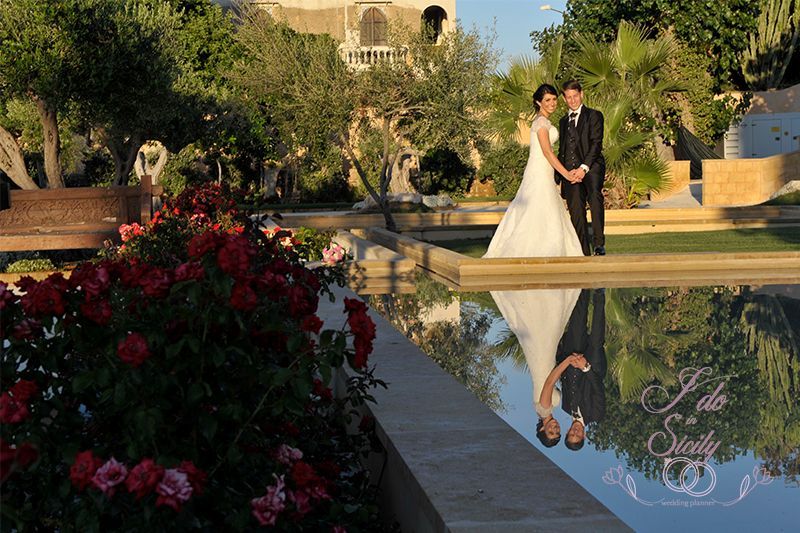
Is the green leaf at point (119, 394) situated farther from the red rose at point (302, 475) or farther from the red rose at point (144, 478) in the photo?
the red rose at point (302, 475)

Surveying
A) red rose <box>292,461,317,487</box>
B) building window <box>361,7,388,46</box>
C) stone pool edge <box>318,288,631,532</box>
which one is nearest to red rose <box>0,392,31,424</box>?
red rose <box>292,461,317,487</box>

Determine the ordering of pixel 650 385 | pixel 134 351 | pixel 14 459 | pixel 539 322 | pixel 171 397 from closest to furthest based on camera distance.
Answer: pixel 14 459, pixel 134 351, pixel 171 397, pixel 650 385, pixel 539 322

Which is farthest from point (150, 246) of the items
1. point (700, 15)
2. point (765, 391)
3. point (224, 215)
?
point (700, 15)

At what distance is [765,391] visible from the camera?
655 centimetres

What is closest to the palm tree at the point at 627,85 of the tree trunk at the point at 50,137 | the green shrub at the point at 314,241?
the green shrub at the point at 314,241

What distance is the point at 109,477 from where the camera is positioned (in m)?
2.90

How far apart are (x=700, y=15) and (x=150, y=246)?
29977 millimetres

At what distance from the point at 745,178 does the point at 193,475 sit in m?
29.1

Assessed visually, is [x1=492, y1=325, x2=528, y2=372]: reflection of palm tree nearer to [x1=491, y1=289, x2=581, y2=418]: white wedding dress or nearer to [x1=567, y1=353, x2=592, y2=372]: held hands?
[x1=491, y1=289, x2=581, y2=418]: white wedding dress

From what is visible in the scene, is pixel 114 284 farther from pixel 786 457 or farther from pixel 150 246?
pixel 150 246

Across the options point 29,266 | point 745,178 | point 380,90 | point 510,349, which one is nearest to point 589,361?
point 510,349

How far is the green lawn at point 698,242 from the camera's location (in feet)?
53.0

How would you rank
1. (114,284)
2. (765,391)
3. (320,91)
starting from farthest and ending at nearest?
(320,91), (765,391), (114,284)

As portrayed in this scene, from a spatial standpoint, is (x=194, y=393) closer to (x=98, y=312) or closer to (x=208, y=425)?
(x=208, y=425)
